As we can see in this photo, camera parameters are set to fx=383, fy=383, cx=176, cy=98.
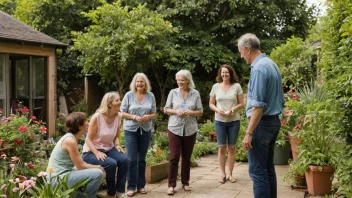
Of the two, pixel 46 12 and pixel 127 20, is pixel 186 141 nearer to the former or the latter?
pixel 127 20

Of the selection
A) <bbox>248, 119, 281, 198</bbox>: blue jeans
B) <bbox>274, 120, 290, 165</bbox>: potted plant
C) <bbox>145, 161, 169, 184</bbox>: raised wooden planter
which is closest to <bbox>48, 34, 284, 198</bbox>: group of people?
<bbox>248, 119, 281, 198</bbox>: blue jeans

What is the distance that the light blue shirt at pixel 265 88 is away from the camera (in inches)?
137

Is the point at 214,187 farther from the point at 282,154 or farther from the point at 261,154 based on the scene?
the point at 282,154

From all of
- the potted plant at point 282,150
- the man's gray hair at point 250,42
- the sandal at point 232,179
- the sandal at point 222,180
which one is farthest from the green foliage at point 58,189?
the potted plant at point 282,150

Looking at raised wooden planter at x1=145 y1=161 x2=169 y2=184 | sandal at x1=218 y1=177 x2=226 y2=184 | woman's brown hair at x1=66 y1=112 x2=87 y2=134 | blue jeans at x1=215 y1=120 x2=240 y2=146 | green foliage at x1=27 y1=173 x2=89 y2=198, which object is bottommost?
sandal at x1=218 y1=177 x2=226 y2=184

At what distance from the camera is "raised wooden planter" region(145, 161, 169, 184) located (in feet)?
17.7

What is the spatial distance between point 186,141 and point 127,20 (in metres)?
6.26

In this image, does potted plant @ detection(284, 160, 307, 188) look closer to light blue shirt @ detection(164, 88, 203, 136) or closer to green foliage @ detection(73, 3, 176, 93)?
light blue shirt @ detection(164, 88, 203, 136)

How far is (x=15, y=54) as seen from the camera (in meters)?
8.58

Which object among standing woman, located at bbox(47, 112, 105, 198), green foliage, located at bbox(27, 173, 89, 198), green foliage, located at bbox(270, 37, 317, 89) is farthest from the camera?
green foliage, located at bbox(270, 37, 317, 89)

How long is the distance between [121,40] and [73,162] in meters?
6.77

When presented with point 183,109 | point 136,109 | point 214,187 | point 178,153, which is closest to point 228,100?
point 183,109

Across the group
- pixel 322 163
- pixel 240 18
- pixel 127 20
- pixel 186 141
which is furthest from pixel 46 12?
pixel 322 163

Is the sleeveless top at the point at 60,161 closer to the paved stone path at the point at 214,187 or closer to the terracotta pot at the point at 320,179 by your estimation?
the paved stone path at the point at 214,187
